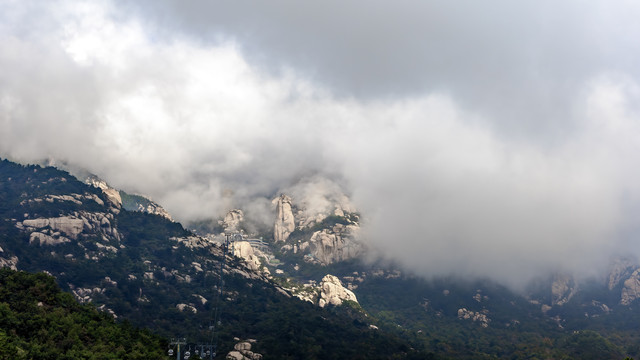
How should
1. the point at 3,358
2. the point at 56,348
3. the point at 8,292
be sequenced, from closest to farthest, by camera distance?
the point at 3,358 < the point at 56,348 < the point at 8,292

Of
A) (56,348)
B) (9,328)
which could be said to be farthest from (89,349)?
(9,328)

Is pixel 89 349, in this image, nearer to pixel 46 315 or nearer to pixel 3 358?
pixel 46 315

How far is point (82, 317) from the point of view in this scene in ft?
581

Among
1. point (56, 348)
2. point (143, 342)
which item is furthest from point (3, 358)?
point (143, 342)

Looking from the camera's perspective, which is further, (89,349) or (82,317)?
(82,317)

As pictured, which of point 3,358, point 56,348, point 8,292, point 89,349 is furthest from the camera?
point 8,292

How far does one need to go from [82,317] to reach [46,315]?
15469mm

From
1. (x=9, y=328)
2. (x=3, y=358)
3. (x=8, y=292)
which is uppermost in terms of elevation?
(x=8, y=292)

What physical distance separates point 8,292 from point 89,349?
37432mm

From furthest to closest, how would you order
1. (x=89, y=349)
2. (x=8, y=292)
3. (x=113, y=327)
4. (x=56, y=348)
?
(x=113, y=327)
(x=8, y=292)
(x=89, y=349)
(x=56, y=348)

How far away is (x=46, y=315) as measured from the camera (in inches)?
6417

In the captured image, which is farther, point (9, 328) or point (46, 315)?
point (46, 315)

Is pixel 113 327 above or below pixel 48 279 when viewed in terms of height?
below

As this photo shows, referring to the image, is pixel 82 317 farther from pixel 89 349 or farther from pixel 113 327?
pixel 89 349
